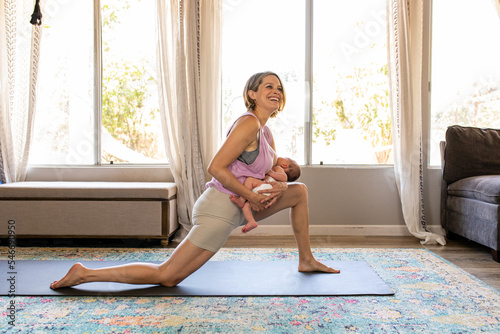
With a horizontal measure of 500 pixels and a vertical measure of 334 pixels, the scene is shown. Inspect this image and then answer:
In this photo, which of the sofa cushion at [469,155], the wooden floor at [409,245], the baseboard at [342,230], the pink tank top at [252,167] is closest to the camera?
the pink tank top at [252,167]

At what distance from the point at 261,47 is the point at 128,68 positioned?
1.25 m

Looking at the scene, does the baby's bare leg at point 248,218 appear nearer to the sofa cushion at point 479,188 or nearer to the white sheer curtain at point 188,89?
the white sheer curtain at point 188,89

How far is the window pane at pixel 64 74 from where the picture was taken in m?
4.09

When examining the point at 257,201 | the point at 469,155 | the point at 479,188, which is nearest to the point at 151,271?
the point at 257,201

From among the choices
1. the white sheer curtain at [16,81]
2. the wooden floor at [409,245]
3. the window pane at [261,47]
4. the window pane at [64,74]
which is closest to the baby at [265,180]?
the wooden floor at [409,245]

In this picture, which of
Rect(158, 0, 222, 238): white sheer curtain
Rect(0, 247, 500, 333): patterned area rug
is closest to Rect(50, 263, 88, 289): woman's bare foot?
Rect(0, 247, 500, 333): patterned area rug

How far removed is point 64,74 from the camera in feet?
13.5

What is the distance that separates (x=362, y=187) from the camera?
13.4 ft

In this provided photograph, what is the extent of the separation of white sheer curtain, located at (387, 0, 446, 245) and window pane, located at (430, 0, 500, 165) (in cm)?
35

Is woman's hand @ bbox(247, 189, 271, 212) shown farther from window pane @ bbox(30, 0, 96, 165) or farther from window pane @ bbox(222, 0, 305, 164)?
window pane @ bbox(30, 0, 96, 165)

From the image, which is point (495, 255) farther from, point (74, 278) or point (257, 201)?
point (74, 278)

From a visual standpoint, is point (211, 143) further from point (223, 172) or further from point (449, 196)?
point (449, 196)

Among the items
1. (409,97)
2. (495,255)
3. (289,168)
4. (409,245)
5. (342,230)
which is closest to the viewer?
(289,168)

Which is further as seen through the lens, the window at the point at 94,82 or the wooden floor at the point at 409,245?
the window at the point at 94,82
